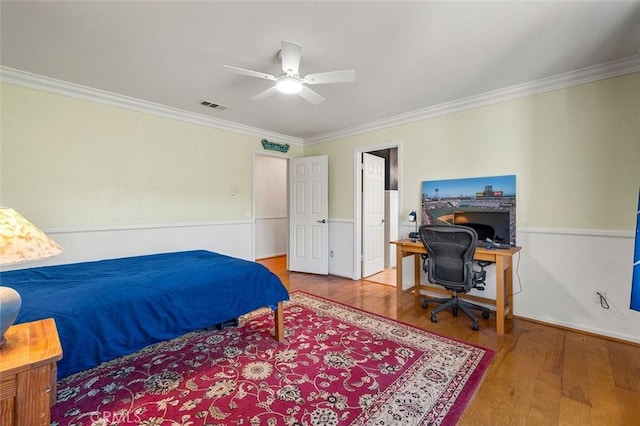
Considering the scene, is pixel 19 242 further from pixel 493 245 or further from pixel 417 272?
pixel 417 272

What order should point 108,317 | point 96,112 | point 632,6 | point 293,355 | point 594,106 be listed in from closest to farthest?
point 108,317 → point 632,6 → point 293,355 → point 594,106 → point 96,112

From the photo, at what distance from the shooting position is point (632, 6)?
→ 5.60ft

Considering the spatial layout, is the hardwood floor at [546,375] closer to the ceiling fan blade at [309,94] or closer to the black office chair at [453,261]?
the black office chair at [453,261]

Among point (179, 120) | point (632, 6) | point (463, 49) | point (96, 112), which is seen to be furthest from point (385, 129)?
point (96, 112)

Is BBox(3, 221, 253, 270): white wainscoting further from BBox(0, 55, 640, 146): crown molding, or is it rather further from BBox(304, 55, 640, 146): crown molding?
BBox(304, 55, 640, 146): crown molding

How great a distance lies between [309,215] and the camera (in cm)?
475

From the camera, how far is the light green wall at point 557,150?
2.38m

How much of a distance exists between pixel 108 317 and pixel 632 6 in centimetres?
365

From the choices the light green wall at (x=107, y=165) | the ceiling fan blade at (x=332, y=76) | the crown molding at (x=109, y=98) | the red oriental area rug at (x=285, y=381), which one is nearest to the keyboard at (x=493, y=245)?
the red oriental area rug at (x=285, y=381)

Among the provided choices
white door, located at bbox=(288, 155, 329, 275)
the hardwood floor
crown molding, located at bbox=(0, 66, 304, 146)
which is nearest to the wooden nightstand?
the hardwood floor

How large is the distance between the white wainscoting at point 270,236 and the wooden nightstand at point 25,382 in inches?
200

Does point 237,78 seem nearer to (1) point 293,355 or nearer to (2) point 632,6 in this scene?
(1) point 293,355

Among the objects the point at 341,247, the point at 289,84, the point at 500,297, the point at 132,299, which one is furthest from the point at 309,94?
the point at 341,247

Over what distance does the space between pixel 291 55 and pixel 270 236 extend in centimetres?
470
